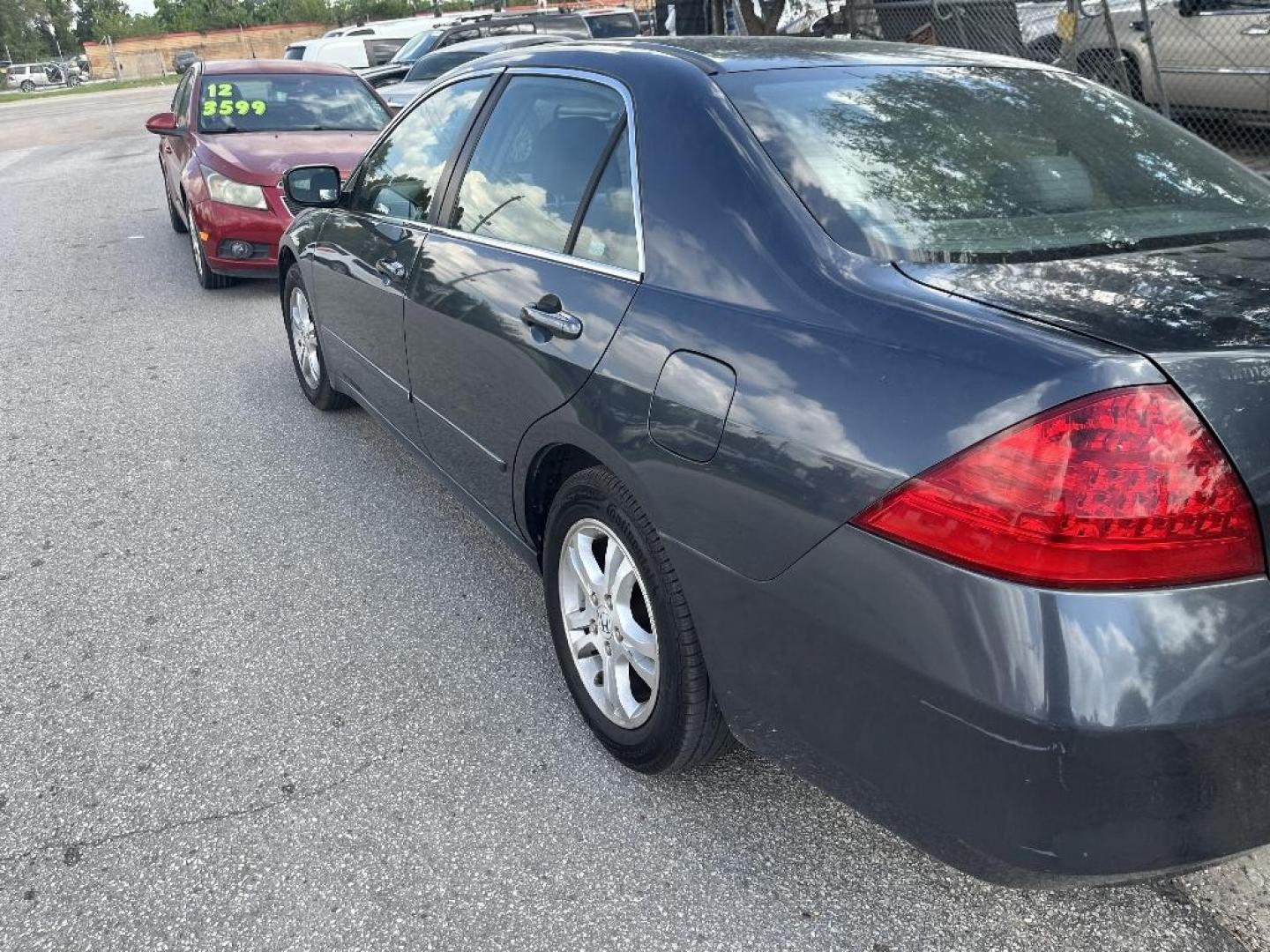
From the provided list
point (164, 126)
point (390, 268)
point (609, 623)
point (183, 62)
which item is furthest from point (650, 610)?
point (183, 62)

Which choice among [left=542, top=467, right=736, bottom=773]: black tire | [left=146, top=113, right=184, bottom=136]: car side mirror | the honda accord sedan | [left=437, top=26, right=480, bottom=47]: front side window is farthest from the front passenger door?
[left=437, top=26, right=480, bottom=47]: front side window

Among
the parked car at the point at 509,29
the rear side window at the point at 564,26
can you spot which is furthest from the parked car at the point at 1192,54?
the rear side window at the point at 564,26

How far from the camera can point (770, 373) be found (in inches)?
81.7

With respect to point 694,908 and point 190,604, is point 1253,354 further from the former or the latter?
point 190,604

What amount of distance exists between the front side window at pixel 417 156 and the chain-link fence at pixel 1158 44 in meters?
6.21

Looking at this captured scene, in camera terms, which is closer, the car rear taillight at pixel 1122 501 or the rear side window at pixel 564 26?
the car rear taillight at pixel 1122 501

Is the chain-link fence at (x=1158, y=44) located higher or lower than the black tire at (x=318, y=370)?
higher

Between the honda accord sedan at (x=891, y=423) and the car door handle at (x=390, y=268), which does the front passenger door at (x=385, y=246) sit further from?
the honda accord sedan at (x=891, y=423)

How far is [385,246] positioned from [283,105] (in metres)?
5.79

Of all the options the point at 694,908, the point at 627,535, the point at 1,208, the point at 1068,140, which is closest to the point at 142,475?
the point at 627,535

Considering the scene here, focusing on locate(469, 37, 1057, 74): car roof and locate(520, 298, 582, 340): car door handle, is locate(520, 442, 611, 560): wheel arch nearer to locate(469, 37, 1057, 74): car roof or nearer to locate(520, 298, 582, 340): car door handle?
locate(520, 298, 582, 340): car door handle

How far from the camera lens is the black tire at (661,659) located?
242cm

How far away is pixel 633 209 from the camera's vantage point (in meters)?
2.65

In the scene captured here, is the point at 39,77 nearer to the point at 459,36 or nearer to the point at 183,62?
the point at 183,62
